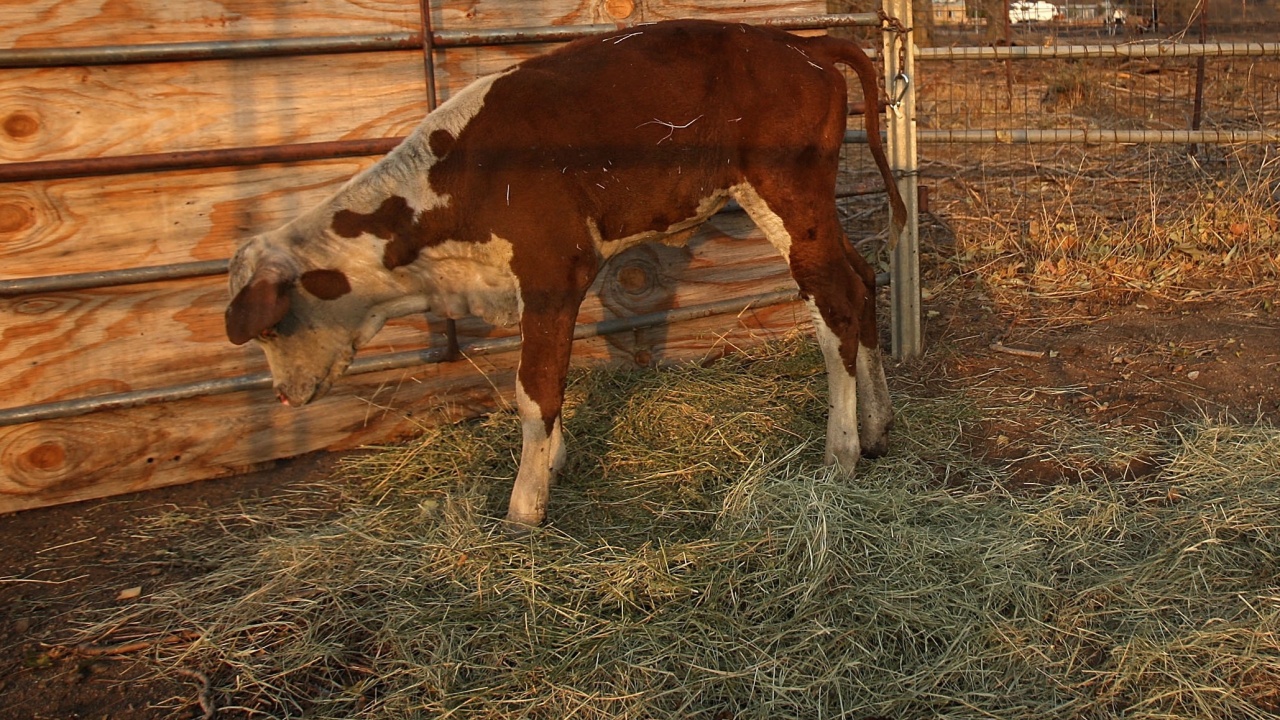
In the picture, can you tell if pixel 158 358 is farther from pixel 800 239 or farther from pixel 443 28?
pixel 800 239

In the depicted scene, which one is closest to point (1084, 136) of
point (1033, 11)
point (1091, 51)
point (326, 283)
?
point (1091, 51)

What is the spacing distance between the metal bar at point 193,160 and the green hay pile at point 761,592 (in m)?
1.32

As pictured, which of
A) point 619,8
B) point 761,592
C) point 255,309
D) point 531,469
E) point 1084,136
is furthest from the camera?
point 1084,136

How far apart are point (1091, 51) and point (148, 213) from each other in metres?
4.41

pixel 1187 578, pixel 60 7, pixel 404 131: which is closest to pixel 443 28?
pixel 404 131

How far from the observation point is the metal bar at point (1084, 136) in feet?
17.9

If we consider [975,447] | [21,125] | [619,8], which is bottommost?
[975,447]

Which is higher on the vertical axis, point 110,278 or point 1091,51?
point 1091,51

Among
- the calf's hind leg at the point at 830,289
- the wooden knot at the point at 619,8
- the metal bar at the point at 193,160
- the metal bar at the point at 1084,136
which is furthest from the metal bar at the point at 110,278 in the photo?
the metal bar at the point at 1084,136

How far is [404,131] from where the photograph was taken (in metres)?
4.72

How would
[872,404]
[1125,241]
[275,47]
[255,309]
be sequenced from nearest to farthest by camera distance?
[255,309]
[275,47]
[872,404]
[1125,241]

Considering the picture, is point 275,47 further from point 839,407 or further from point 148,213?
point 839,407

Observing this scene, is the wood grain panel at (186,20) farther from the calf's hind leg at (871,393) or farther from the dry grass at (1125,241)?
the dry grass at (1125,241)

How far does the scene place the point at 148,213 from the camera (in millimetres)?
4469
